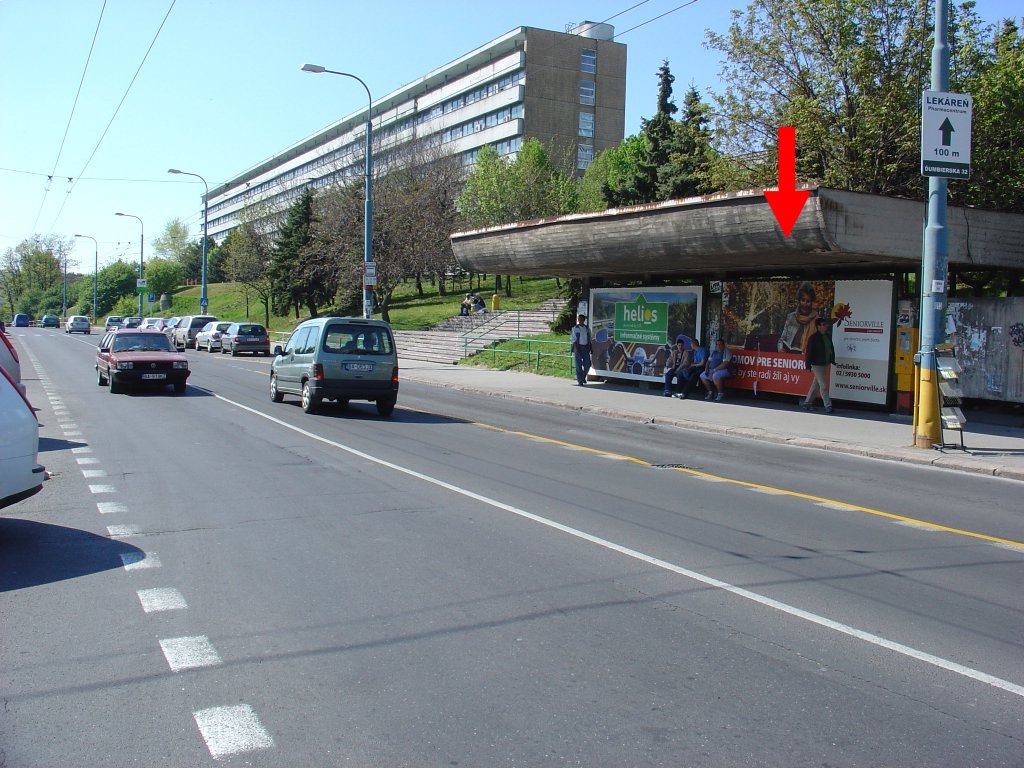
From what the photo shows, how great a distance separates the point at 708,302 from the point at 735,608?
16532mm

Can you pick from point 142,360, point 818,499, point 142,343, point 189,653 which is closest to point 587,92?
point 142,343

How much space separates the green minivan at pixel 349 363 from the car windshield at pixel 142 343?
20.9 feet

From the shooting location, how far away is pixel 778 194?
1506cm

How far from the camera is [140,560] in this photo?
6.73 m

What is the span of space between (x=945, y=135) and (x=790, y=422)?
5.82 meters

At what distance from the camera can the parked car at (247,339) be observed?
4128 cm

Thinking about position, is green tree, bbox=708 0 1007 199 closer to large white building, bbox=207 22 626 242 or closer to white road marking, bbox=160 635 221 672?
white road marking, bbox=160 635 221 672

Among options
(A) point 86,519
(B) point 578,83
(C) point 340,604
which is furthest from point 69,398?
(B) point 578,83

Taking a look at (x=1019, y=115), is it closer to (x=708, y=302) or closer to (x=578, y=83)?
(x=708, y=302)

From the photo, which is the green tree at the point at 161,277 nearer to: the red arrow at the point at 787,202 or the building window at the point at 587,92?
the building window at the point at 587,92

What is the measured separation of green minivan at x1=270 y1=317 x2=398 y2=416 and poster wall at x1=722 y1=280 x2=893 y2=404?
8416 mm

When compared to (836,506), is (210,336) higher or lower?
higher

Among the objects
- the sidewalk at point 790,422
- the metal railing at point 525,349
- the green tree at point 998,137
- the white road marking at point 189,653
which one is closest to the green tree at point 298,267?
the metal railing at point 525,349

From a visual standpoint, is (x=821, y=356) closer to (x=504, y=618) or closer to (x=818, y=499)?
(x=818, y=499)
